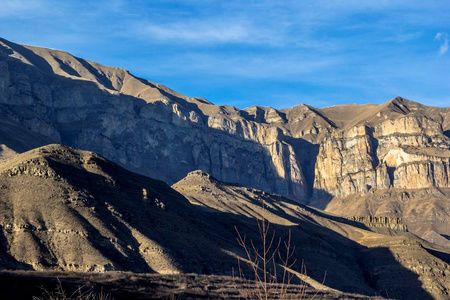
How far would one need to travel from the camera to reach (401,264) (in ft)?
422

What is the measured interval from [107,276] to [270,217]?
10879 centimetres

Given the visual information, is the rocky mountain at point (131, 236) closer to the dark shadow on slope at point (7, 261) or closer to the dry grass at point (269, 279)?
the dark shadow on slope at point (7, 261)

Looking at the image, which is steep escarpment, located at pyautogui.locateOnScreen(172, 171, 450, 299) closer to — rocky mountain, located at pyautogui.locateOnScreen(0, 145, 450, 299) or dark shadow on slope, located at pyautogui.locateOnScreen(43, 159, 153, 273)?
rocky mountain, located at pyautogui.locateOnScreen(0, 145, 450, 299)

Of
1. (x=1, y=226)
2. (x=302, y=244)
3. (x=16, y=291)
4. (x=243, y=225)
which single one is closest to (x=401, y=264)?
(x=302, y=244)

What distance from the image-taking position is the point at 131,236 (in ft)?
277

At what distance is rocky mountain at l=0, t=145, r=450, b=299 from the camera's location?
7562 centimetres

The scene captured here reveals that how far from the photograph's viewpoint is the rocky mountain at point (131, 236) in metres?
75.6

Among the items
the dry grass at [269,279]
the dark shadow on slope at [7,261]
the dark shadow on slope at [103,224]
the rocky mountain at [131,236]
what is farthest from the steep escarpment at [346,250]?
the dark shadow on slope at [7,261]

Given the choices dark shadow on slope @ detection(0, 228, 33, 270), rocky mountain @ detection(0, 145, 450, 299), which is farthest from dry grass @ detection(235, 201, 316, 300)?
dark shadow on slope @ detection(0, 228, 33, 270)

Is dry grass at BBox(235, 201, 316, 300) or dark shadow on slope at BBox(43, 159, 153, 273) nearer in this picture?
dry grass at BBox(235, 201, 316, 300)

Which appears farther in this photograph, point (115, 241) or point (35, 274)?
point (115, 241)

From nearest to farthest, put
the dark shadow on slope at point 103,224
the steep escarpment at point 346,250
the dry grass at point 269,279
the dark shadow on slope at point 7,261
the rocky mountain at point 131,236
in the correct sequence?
the dry grass at point 269,279 < the dark shadow on slope at point 7,261 < the rocky mountain at point 131,236 < the dark shadow on slope at point 103,224 < the steep escarpment at point 346,250

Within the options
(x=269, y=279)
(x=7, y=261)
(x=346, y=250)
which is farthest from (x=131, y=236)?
(x=346, y=250)

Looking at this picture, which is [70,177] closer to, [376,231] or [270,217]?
[270,217]
